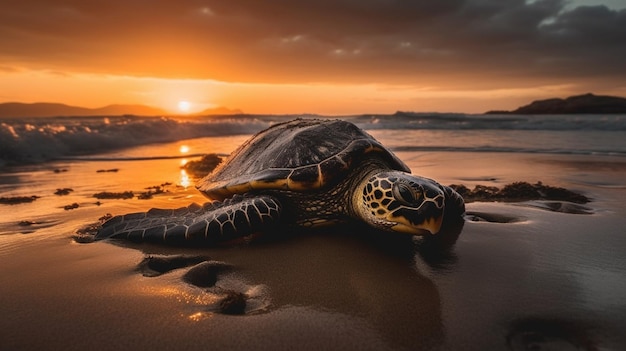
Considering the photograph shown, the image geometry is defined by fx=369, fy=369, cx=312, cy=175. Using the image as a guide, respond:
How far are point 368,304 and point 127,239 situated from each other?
6.55 ft

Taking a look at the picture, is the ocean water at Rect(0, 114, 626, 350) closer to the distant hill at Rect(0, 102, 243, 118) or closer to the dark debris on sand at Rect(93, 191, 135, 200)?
the dark debris on sand at Rect(93, 191, 135, 200)

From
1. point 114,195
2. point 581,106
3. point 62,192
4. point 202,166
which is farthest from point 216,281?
point 581,106

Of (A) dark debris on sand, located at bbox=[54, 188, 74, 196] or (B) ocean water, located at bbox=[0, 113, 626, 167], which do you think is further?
(B) ocean water, located at bbox=[0, 113, 626, 167]

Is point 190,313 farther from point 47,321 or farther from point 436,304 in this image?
point 436,304

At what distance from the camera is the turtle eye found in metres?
2.37

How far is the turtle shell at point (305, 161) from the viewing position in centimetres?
296

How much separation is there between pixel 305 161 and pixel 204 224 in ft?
3.13

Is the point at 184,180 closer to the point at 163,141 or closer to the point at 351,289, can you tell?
the point at 351,289

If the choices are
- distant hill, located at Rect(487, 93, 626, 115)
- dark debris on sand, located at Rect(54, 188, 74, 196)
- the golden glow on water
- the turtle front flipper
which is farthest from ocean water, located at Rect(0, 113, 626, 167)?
distant hill, located at Rect(487, 93, 626, 115)

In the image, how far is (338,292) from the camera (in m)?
1.94

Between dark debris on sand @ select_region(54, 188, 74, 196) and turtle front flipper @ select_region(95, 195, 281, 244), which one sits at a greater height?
turtle front flipper @ select_region(95, 195, 281, 244)

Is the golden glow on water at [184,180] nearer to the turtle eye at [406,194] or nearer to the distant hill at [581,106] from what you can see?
the turtle eye at [406,194]

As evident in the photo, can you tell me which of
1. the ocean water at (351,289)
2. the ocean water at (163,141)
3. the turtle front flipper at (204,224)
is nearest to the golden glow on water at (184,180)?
the ocean water at (351,289)

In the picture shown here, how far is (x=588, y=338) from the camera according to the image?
1.50 metres
